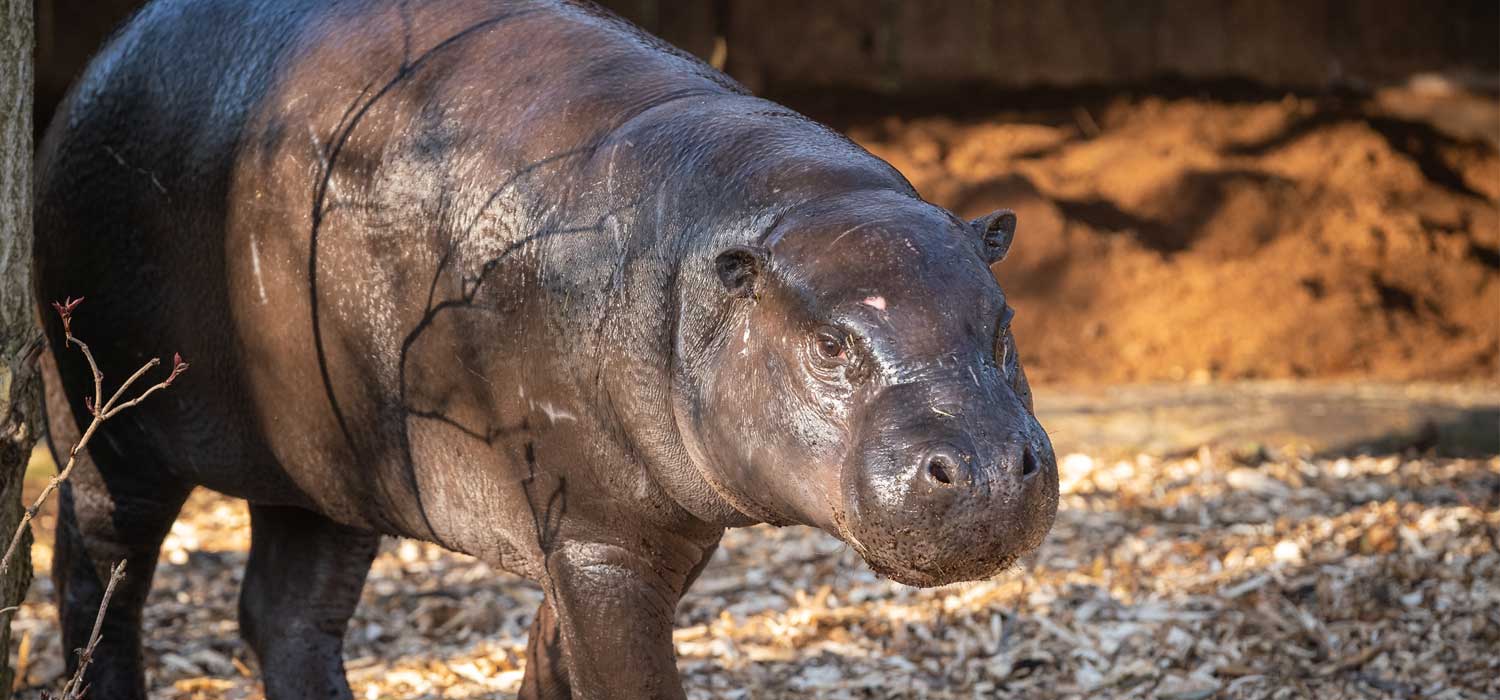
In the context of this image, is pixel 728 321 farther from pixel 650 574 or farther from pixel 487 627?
pixel 487 627

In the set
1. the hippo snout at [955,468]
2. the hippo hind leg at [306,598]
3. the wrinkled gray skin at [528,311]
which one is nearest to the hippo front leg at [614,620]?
the wrinkled gray skin at [528,311]

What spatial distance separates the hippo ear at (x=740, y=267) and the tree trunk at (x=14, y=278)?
1.51 metres

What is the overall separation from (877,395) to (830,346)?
134mm

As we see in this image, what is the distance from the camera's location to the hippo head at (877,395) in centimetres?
279

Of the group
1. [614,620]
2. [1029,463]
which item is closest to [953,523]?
[1029,463]

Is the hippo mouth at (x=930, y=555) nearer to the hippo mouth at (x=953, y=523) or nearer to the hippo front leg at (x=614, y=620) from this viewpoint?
the hippo mouth at (x=953, y=523)

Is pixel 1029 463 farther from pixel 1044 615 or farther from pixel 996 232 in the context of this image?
pixel 1044 615

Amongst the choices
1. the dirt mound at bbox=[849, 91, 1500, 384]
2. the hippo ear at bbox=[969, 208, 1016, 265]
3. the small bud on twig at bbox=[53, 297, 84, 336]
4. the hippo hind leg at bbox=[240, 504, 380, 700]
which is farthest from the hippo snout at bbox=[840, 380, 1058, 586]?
the dirt mound at bbox=[849, 91, 1500, 384]

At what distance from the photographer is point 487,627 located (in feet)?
18.5

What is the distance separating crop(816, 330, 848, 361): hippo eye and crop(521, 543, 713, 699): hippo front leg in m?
0.72

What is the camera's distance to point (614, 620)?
11.3 ft

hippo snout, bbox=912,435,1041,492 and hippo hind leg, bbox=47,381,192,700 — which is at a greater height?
hippo snout, bbox=912,435,1041,492

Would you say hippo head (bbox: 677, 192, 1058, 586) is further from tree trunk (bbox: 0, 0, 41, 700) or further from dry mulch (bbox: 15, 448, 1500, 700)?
dry mulch (bbox: 15, 448, 1500, 700)

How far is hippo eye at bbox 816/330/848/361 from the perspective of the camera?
2951 millimetres
